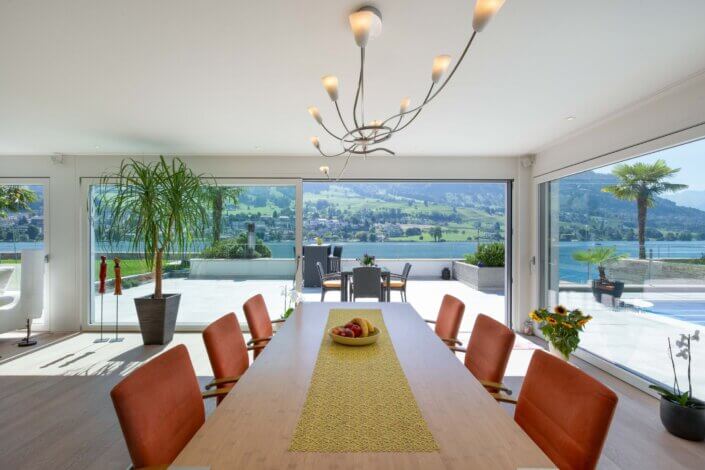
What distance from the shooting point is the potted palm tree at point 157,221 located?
4.18m

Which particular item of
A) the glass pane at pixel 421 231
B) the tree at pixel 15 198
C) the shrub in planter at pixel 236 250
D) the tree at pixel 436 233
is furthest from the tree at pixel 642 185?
the tree at pixel 436 233

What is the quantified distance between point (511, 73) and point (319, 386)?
2.35 m

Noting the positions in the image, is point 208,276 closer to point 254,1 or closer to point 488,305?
point 254,1

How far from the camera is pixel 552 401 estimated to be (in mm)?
1305

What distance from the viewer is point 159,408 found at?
1236mm

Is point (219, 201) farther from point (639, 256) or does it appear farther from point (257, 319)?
point (639, 256)

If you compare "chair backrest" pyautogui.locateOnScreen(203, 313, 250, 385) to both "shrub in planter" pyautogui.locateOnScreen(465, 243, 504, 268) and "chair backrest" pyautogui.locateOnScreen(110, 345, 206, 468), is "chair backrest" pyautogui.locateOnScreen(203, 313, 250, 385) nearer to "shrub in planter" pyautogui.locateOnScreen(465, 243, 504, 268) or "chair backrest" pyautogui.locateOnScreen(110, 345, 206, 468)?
"chair backrest" pyautogui.locateOnScreen(110, 345, 206, 468)

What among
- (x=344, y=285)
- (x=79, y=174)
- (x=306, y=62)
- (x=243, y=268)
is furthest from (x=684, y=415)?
(x=79, y=174)

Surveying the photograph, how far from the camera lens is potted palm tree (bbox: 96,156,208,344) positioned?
418cm

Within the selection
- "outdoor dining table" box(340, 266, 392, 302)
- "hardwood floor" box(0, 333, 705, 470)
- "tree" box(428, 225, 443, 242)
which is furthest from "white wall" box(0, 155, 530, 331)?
"tree" box(428, 225, 443, 242)

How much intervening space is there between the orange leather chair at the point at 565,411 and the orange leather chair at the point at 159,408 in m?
1.32

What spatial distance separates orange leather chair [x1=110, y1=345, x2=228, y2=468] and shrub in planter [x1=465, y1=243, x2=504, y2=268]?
8.08m

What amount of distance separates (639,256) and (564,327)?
0.93 m

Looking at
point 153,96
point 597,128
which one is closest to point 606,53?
point 597,128
